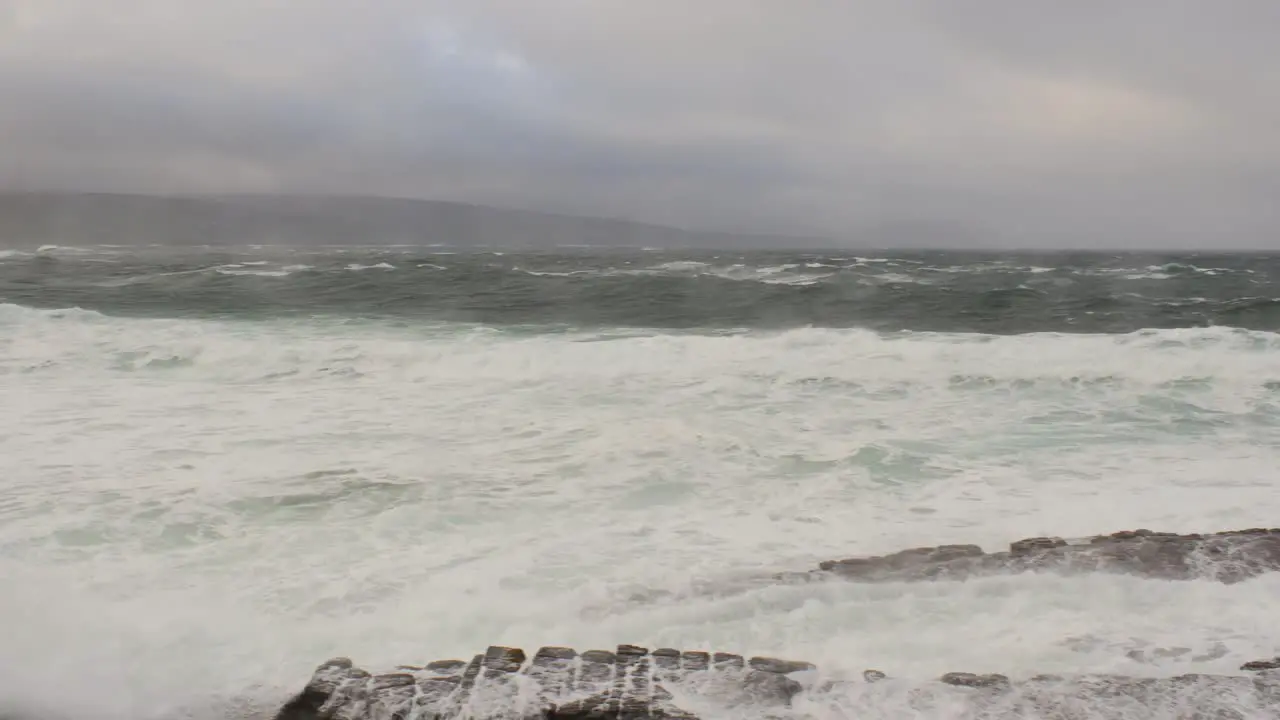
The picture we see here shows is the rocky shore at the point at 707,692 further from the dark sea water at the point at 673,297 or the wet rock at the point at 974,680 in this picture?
the dark sea water at the point at 673,297

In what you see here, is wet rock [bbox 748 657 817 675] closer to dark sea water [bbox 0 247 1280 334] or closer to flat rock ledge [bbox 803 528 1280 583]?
flat rock ledge [bbox 803 528 1280 583]

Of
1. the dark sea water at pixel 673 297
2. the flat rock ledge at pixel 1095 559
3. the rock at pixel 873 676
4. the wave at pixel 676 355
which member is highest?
the dark sea water at pixel 673 297

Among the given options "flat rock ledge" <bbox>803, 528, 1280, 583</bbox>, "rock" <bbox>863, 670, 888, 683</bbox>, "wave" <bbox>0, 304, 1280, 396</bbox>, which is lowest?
"rock" <bbox>863, 670, 888, 683</bbox>

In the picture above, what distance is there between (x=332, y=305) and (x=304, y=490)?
603 inches

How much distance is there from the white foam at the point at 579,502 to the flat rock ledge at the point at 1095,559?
0.17 meters

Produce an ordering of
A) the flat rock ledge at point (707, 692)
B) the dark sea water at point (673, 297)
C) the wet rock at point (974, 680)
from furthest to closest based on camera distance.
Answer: the dark sea water at point (673, 297) < the wet rock at point (974, 680) < the flat rock ledge at point (707, 692)

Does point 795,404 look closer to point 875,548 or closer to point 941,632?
point 875,548

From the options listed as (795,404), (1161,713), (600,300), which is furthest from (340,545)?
(600,300)

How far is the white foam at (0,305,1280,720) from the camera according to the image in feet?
14.4

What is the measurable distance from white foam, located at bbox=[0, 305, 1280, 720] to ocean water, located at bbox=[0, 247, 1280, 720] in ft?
0.10

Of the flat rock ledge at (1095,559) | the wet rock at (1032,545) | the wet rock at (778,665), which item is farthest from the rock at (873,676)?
the wet rock at (1032,545)

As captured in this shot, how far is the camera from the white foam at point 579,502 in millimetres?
4402

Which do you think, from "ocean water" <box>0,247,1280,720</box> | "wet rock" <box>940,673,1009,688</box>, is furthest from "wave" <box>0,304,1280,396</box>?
"wet rock" <box>940,673,1009,688</box>

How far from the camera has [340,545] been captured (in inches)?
226
